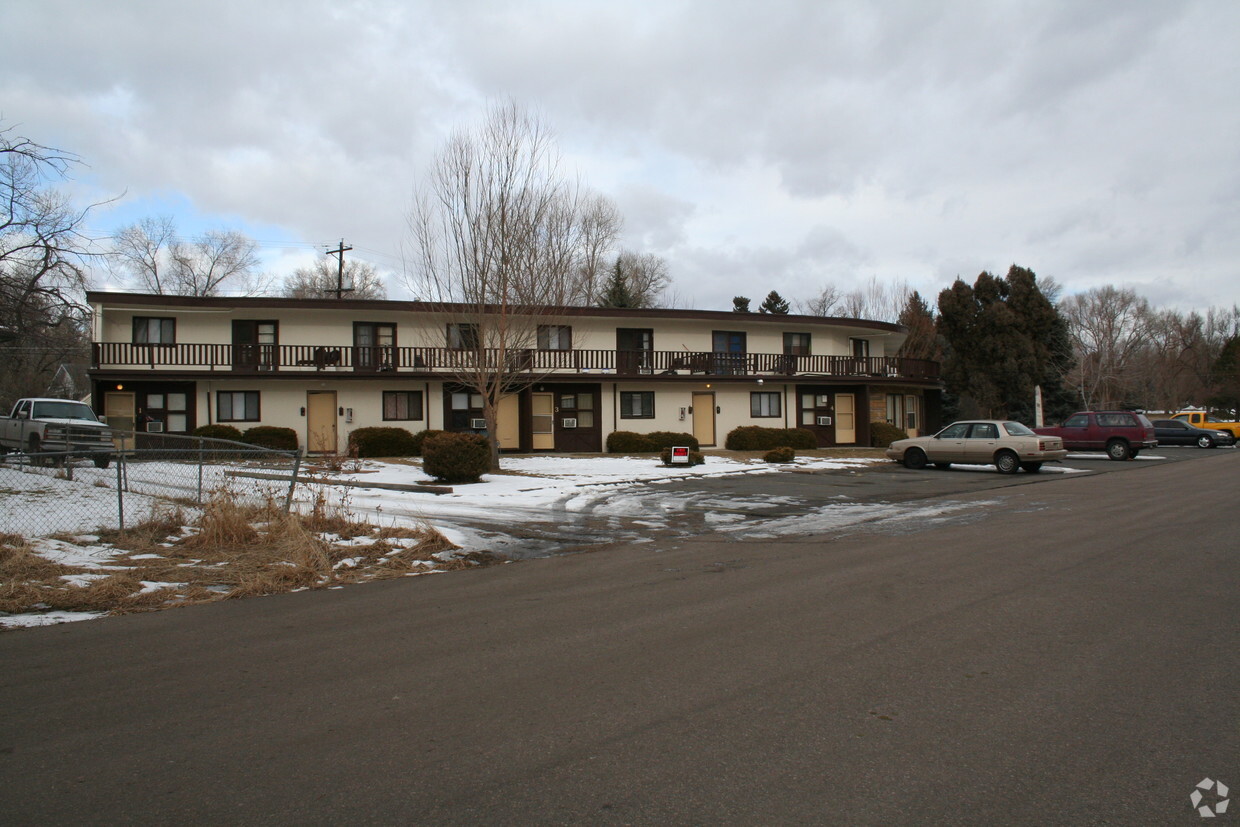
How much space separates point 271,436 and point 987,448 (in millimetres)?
23218

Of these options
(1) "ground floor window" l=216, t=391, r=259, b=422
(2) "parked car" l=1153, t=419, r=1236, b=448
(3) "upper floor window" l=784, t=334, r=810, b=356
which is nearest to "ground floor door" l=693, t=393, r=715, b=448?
(3) "upper floor window" l=784, t=334, r=810, b=356

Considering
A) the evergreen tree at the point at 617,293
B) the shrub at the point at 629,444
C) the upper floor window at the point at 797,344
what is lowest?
the shrub at the point at 629,444

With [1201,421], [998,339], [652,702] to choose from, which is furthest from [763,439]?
[652,702]

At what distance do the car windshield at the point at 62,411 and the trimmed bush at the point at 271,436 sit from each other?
5.78 meters

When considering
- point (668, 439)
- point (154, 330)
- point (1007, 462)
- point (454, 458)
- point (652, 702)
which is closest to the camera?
point (652, 702)

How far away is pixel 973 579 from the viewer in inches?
329

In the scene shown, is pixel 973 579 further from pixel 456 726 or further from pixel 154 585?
pixel 154 585

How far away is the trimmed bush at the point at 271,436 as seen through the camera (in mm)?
28141

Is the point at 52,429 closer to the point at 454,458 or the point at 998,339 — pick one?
the point at 454,458

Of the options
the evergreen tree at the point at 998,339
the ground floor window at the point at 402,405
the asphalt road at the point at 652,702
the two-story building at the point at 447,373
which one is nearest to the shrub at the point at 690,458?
the two-story building at the point at 447,373

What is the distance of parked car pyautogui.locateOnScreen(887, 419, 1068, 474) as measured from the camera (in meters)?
23.2

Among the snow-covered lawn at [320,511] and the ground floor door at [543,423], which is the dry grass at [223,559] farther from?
the ground floor door at [543,423]

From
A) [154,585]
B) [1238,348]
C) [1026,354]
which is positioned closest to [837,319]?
[1026,354]

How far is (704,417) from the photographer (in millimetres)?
35375
